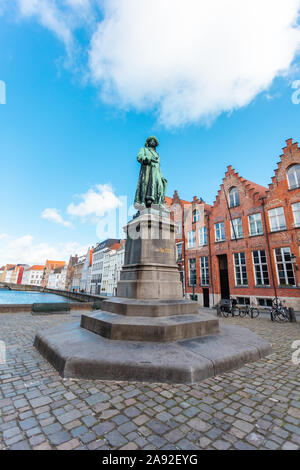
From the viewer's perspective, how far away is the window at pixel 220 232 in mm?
22378

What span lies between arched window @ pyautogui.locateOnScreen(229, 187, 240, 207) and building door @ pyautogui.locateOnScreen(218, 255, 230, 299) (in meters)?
5.70

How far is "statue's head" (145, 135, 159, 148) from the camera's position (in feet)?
29.2

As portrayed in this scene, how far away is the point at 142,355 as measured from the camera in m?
3.48

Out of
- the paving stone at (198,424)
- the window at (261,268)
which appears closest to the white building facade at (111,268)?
the window at (261,268)

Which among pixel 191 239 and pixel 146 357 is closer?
pixel 146 357

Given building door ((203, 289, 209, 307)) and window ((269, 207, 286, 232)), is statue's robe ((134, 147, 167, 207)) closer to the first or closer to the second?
window ((269, 207, 286, 232))

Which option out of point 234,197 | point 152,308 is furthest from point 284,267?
point 152,308

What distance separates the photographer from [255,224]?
19.6 metres

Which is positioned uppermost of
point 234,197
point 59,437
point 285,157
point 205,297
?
point 285,157

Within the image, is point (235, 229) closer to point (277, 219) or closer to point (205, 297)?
point (277, 219)

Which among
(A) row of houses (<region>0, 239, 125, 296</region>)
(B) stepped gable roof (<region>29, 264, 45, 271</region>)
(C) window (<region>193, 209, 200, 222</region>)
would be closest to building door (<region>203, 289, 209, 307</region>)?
(C) window (<region>193, 209, 200, 222</region>)

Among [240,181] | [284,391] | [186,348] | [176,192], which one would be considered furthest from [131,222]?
[176,192]

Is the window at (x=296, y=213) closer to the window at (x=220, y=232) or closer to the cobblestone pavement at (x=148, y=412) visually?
Result: the window at (x=220, y=232)

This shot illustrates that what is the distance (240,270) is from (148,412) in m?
19.7
